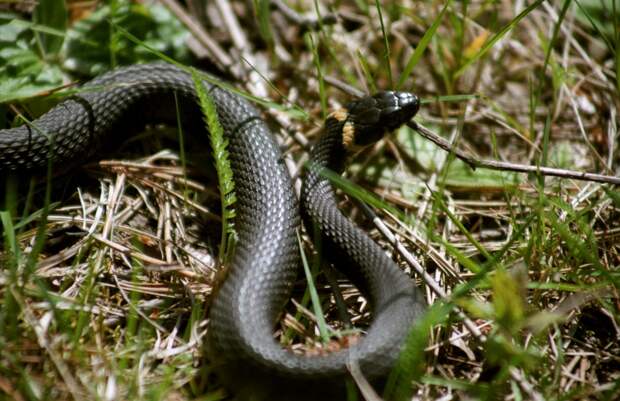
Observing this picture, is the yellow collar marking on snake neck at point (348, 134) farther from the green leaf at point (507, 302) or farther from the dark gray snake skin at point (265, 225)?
the green leaf at point (507, 302)

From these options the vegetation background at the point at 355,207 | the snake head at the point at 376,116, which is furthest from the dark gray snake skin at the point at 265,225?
the vegetation background at the point at 355,207

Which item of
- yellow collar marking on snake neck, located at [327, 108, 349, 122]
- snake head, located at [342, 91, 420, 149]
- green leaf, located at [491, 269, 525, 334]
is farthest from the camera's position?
yellow collar marking on snake neck, located at [327, 108, 349, 122]

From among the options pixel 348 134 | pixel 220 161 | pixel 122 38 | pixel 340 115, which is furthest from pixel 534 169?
pixel 122 38

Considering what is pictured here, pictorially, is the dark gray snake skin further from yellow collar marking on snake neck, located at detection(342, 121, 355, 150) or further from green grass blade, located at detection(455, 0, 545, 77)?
green grass blade, located at detection(455, 0, 545, 77)

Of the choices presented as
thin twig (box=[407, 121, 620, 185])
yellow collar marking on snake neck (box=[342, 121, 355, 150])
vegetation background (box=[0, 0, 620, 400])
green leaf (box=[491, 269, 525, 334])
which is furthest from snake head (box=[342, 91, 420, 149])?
green leaf (box=[491, 269, 525, 334])

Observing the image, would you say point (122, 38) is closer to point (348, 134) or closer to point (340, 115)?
point (340, 115)

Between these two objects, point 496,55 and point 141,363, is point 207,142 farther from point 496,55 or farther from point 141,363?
point 496,55

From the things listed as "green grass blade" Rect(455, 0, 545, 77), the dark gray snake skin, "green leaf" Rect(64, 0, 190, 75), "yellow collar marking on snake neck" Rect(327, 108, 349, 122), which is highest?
"green grass blade" Rect(455, 0, 545, 77)
